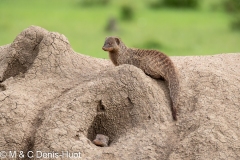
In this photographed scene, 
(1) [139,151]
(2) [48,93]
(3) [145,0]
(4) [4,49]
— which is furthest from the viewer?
(3) [145,0]

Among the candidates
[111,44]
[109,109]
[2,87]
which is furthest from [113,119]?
[2,87]

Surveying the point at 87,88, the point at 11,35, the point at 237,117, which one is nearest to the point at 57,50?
the point at 87,88

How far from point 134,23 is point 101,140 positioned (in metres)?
10.8

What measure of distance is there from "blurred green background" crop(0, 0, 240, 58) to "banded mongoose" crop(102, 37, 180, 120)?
5.60 metres

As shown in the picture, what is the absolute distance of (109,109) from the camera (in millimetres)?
4848

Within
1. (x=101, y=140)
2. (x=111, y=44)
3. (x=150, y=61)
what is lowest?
(x=101, y=140)

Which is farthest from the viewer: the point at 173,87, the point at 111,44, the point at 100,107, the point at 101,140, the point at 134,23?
the point at 134,23

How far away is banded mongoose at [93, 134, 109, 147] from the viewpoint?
469 centimetres

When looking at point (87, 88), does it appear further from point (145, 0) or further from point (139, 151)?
point (145, 0)

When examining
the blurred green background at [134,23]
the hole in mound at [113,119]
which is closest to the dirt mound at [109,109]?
the hole in mound at [113,119]

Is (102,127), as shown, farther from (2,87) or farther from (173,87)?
(2,87)

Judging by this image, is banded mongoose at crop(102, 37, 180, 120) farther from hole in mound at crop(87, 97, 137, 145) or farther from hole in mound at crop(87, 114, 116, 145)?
hole in mound at crop(87, 114, 116, 145)

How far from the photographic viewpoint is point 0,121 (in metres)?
4.72

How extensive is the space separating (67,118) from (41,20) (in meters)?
9.57
